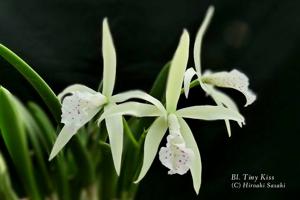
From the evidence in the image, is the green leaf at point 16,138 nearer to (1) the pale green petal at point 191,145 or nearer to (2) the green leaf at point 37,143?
(2) the green leaf at point 37,143

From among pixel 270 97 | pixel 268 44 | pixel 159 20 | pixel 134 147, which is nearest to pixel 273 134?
pixel 270 97

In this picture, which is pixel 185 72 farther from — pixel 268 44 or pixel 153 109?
pixel 268 44

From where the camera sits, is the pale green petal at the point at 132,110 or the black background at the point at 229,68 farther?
the black background at the point at 229,68

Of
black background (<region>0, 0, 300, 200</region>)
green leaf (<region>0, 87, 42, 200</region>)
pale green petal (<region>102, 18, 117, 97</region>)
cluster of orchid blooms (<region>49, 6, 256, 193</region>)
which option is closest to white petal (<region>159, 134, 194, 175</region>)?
cluster of orchid blooms (<region>49, 6, 256, 193</region>)

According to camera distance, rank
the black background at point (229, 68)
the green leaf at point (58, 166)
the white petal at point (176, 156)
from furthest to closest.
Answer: the black background at point (229, 68) < the green leaf at point (58, 166) < the white petal at point (176, 156)

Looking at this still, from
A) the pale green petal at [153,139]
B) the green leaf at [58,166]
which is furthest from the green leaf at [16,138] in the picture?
the pale green petal at [153,139]
